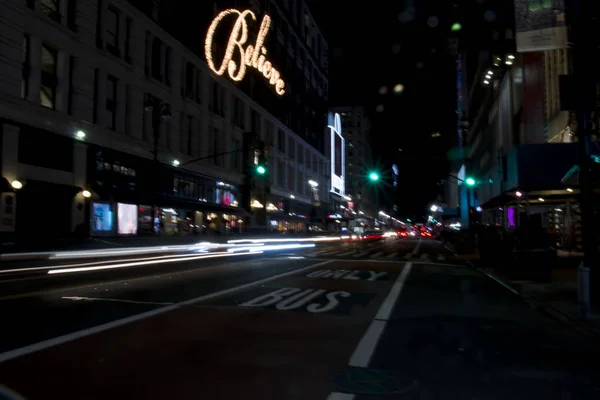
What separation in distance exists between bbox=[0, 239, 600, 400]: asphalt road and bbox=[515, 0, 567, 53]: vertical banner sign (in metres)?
5.87

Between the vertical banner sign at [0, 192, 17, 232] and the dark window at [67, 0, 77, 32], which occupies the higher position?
the dark window at [67, 0, 77, 32]

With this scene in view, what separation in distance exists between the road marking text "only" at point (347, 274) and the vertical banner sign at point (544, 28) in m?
8.33

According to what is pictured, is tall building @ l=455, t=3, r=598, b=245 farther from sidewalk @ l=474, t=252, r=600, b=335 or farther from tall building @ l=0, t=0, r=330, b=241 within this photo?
tall building @ l=0, t=0, r=330, b=241

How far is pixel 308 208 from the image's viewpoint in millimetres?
90438

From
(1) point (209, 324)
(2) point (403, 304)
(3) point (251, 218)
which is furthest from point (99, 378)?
(3) point (251, 218)

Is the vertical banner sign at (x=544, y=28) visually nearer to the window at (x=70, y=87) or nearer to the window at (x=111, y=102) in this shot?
the window at (x=70, y=87)

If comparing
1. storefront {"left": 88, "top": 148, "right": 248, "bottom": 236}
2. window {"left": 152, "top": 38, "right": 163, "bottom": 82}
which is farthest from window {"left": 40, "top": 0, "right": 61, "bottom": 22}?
window {"left": 152, "top": 38, "right": 163, "bottom": 82}

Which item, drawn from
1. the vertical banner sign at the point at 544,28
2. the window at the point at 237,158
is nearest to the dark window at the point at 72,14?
the window at the point at 237,158

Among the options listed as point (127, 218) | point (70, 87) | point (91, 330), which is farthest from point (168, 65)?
point (91, 330)

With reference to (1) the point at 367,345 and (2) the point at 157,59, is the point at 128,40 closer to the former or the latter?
(2) the point at 157,59

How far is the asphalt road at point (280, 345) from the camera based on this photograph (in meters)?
5.26

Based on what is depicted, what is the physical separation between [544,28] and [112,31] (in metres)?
32.0

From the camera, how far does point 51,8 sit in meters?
30.3

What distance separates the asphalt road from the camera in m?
5.26
